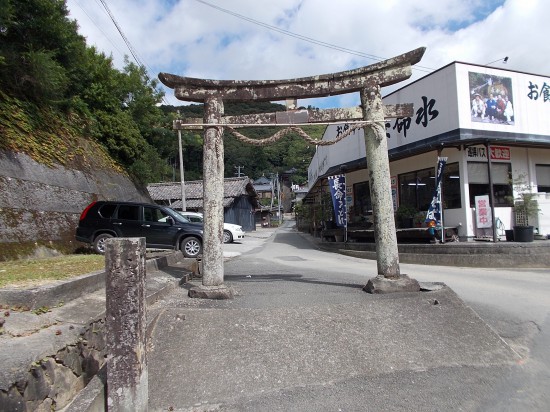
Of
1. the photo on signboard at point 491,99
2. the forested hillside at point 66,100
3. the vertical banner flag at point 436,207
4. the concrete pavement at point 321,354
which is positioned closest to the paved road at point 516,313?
the concrete pavement at point 321,354

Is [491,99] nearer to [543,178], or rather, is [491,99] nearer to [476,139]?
[476,139]

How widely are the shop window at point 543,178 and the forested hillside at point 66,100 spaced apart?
12164 millimetres

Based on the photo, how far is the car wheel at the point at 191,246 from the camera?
42.0 ft

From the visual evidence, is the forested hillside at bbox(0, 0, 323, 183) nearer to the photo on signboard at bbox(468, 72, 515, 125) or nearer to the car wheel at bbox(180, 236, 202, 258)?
the car wheel at bbox(180, 236, 202, 258)

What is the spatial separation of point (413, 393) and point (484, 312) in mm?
3418

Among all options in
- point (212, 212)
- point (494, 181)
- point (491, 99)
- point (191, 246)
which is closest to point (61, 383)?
point (212, 212)

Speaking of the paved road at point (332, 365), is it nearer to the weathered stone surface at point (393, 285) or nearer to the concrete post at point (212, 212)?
the concrete post at point (212, 212)

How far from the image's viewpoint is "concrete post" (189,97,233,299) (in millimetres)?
6223

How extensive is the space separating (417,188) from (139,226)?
11.1m

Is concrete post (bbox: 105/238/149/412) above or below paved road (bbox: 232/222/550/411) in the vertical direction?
above

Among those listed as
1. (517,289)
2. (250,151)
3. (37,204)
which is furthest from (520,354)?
(250,151)

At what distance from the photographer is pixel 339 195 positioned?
17.0m

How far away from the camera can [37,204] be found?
10242 millimetres

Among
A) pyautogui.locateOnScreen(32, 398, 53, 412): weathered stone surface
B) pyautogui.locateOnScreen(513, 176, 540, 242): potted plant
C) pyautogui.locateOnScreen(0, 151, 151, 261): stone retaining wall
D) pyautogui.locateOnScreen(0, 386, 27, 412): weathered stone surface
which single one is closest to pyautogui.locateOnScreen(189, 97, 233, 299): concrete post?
pyautogui.locateOnScreen(32, 398, 53, 412): weathered stone surface
